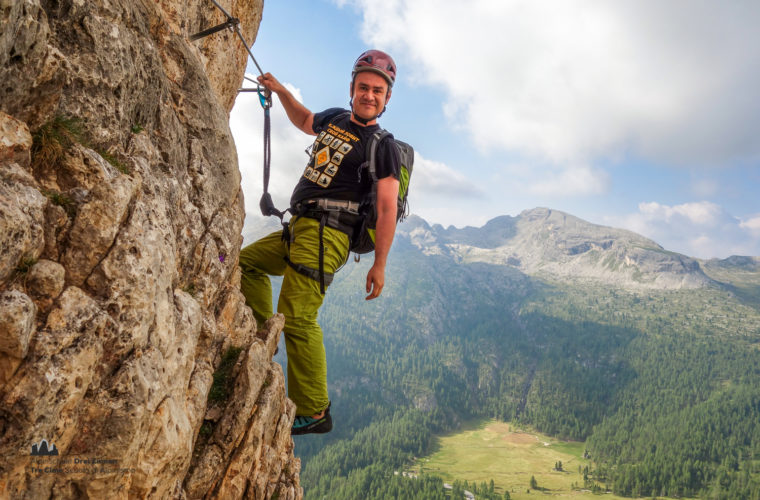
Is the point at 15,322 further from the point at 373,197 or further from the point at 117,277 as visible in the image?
the point at 373,197

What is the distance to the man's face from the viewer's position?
816 centimetres

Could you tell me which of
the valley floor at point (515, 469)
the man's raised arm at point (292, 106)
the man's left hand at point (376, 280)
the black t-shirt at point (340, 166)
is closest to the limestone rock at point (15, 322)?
the black t-shirt at point (340, 166)

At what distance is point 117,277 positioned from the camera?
Answer: 471 cm

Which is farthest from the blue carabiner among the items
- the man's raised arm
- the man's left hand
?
the man's left hand

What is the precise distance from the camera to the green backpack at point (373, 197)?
25.6 feet

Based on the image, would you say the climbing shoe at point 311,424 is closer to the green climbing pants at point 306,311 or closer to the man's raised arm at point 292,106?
the green climbing pants at point 306,311

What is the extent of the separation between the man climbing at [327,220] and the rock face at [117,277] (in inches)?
30.8

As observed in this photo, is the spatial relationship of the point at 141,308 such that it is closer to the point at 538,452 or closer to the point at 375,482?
the point at 375,482

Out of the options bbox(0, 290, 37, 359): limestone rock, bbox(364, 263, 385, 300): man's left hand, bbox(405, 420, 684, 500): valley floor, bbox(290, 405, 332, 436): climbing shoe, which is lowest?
bbox(405, 420, 684, 500): valley floor

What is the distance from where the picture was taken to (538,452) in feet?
652

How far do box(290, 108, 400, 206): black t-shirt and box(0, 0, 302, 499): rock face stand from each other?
1.83 metres

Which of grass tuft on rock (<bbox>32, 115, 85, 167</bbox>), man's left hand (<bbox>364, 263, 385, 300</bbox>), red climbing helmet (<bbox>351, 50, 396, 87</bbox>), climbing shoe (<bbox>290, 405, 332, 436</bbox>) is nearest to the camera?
grass tuft on rock (<bbox>32, 115, 85, 167</bbox>)

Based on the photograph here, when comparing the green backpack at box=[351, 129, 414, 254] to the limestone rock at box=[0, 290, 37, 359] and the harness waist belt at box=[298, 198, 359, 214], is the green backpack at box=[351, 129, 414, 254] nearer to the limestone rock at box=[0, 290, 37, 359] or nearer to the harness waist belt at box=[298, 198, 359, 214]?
the harness waist belt at box=[298, 198, 359, 214]

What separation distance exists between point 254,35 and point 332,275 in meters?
8.22
